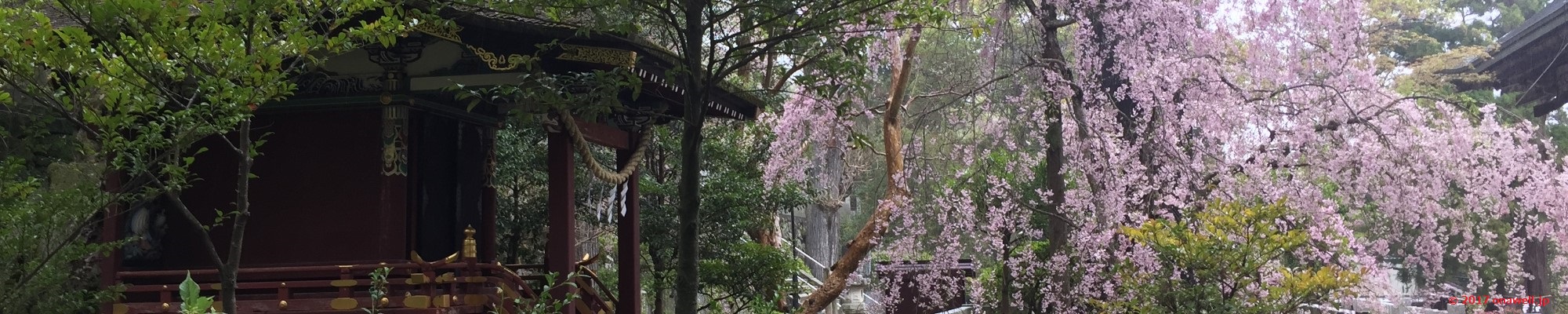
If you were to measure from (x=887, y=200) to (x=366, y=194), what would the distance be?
5859 mm

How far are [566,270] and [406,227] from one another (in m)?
1.33

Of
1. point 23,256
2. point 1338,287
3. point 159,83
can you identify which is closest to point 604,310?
point 23,256

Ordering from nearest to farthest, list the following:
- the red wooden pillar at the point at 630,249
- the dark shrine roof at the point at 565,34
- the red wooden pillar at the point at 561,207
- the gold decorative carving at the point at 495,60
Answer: the dark shrine roof at the point at 565,34
the gold decorative carving at the point at 495,60
the red wooden pillar at the point at 561,207
the red wooden pillar at the point at 630,249

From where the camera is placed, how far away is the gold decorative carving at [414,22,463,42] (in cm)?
756

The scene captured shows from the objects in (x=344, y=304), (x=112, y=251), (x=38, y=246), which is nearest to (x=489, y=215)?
(x=344, y=304)

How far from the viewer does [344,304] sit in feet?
26.3

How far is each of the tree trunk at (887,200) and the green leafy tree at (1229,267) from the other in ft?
12.6

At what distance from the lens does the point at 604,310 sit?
9648mm

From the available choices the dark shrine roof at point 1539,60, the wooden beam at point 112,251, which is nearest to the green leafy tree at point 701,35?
the wooden beam at point 112,251

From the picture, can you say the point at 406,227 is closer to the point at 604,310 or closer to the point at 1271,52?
the point at 604,310

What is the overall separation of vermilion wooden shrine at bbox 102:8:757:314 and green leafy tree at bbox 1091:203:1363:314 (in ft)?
13.0

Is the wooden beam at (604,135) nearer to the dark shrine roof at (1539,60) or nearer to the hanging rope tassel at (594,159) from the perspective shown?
the hanging rope tassel at (594,159)

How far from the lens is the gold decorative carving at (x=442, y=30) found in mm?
7559

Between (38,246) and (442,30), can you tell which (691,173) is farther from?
(38,246)
